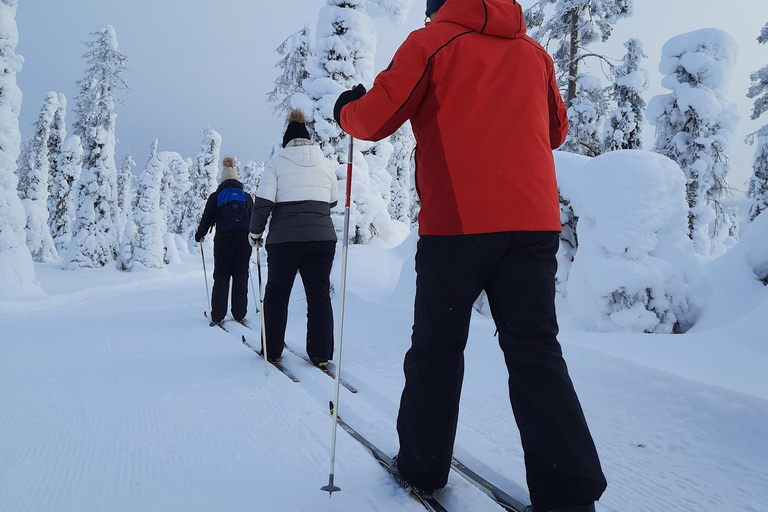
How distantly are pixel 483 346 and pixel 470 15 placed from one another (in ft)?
9.82

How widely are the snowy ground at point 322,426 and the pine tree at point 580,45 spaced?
10.4 metres

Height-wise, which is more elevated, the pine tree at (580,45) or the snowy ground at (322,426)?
the pine tree at (580,45)

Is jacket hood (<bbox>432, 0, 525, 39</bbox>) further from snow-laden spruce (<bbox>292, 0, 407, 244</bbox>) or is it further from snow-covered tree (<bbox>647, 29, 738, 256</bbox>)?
snow-covered tree (<bbox>647, 29, 738, 256</bbox>)

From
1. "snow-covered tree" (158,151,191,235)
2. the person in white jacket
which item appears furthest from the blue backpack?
"snow-covered tree" (158,151,191,235)

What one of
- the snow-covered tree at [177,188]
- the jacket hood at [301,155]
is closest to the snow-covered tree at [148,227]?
the snow-covered tree at [177,188]

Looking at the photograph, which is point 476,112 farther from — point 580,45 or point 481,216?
point 580,45

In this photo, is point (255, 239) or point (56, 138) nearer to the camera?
point (255, 239)

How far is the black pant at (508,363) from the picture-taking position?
59.1 inches

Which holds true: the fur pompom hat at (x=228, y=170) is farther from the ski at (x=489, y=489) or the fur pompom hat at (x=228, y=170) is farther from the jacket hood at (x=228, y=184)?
the ski at (x=489, y=489)

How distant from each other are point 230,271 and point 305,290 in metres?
2.77

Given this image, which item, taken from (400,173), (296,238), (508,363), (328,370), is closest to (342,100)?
(508,363)

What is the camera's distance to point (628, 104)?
555 inches

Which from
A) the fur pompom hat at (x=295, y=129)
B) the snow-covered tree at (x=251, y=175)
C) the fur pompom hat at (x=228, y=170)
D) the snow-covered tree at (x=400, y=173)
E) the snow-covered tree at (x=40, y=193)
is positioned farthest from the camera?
the snow-covered tree at (x=251, y=175)

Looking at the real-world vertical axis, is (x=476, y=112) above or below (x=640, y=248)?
above
